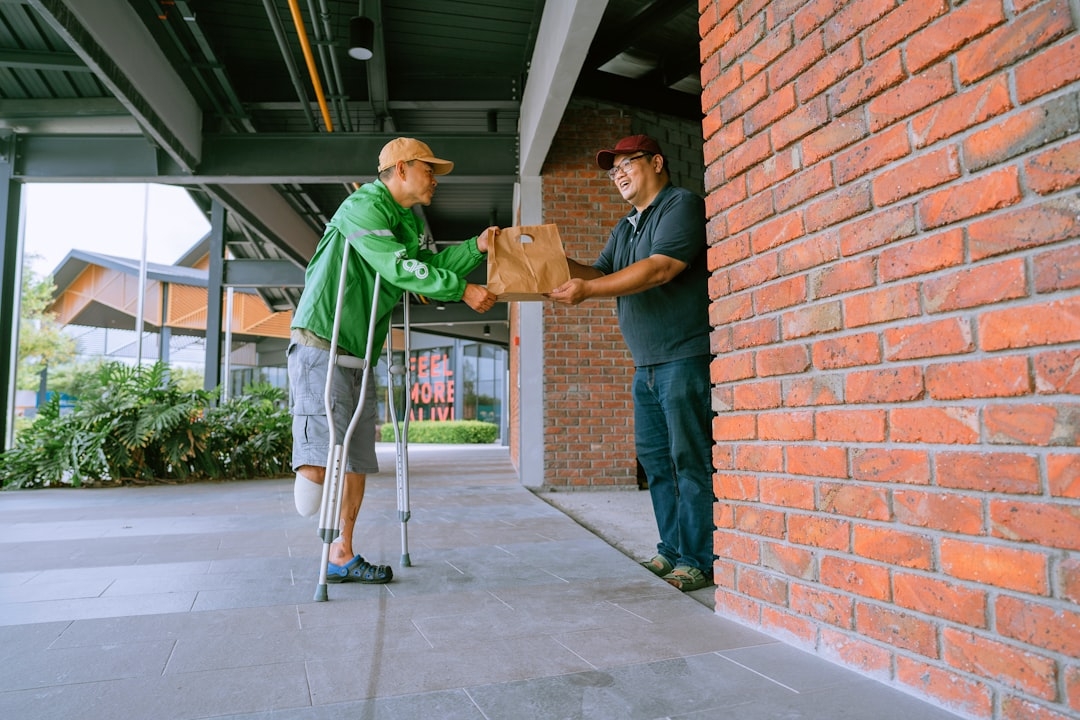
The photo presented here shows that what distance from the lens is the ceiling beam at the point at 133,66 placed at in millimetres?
4324

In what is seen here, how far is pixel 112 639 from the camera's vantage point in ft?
6.54

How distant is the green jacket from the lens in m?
2.46

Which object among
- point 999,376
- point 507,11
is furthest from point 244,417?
point 999,376

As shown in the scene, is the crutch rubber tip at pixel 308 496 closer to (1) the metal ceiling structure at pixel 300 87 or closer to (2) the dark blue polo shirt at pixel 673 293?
(2) the dark blue polo shirt at pixel 673 293

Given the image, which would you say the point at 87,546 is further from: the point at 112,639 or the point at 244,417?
the point at 244,417

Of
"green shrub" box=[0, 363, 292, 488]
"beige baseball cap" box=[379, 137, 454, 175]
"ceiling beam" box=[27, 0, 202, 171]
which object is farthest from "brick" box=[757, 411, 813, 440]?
"green shrub" box=[0, 363, 292, 488]

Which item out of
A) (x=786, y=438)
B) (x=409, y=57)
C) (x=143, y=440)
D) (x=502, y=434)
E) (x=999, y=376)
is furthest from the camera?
(x=502, y=434)

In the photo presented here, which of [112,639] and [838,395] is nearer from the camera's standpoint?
[838,395]

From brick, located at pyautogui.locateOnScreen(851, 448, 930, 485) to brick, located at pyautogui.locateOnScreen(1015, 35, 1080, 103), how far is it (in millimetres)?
747

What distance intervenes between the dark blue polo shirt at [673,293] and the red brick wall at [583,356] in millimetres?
3563

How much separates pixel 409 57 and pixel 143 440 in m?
5.01

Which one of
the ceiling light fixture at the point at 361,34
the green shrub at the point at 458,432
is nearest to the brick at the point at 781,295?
the ceiling light fixture at the point at 361,34

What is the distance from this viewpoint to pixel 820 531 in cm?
173

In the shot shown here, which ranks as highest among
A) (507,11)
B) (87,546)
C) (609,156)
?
(507,11)
